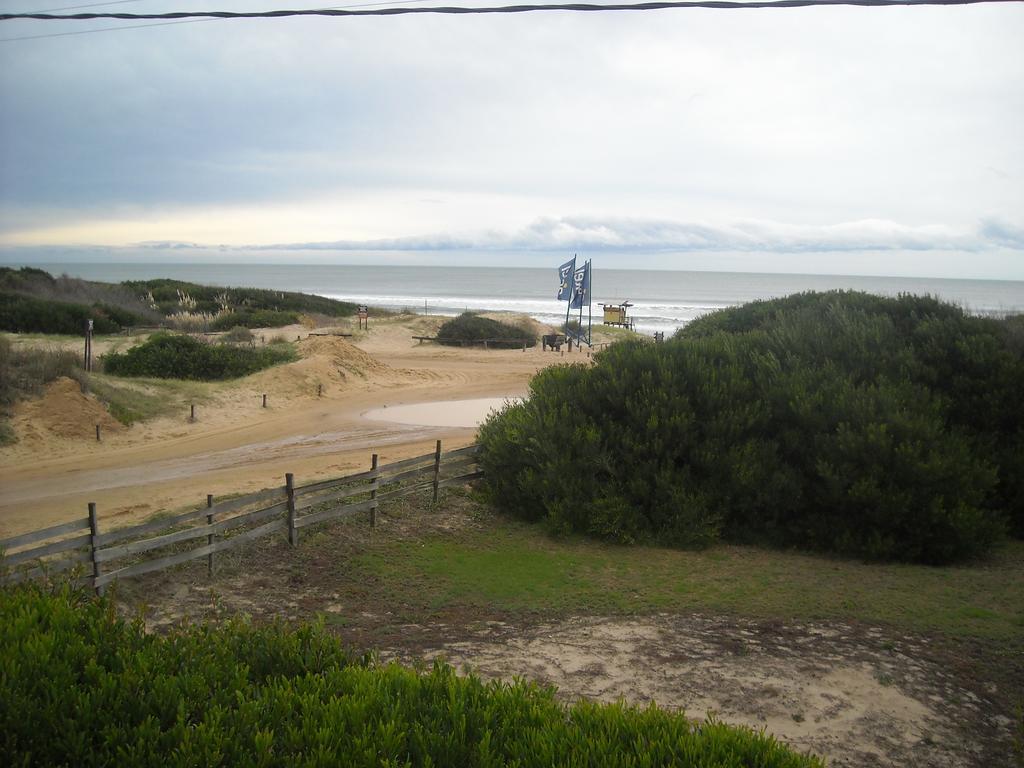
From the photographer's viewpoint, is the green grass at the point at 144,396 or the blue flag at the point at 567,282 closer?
the green grass at the point at 144,396

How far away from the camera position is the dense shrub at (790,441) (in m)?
11.5

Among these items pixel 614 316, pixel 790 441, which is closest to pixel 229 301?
pixel 614 316

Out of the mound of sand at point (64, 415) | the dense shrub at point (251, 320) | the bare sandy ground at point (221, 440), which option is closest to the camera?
the bare sandy ground at point (221, 440)

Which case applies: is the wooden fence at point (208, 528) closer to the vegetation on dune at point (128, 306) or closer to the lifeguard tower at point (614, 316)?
the vegetation on dune at point (128, 306)

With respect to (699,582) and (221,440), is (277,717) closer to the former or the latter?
(699,582)

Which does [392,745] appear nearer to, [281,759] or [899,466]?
[281,759]

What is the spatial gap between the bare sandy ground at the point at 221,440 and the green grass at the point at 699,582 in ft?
16.3

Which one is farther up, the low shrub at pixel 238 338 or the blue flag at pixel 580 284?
the blue flag at pixel 580 284

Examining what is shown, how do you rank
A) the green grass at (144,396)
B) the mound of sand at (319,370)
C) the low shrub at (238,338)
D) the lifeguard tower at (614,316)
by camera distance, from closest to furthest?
the green grass at (144,396), the mound of sand at (319,370), the low shrub at (238,338), the lifeguard tower at (614,316)

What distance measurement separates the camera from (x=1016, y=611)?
9.12 metres

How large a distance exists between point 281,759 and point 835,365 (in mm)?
11379

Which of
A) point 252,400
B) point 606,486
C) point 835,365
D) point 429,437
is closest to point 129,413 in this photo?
point 252,400

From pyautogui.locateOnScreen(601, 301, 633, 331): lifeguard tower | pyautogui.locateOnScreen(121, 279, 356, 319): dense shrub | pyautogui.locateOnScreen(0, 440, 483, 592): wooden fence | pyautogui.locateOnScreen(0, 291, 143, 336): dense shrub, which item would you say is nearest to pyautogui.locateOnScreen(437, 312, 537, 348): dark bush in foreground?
pyautogui.locateOnScreen(601, 301, 633, 331): lifeguard tower

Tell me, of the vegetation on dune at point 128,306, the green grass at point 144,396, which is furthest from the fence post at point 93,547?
the vegetation on dune at point 128,306
